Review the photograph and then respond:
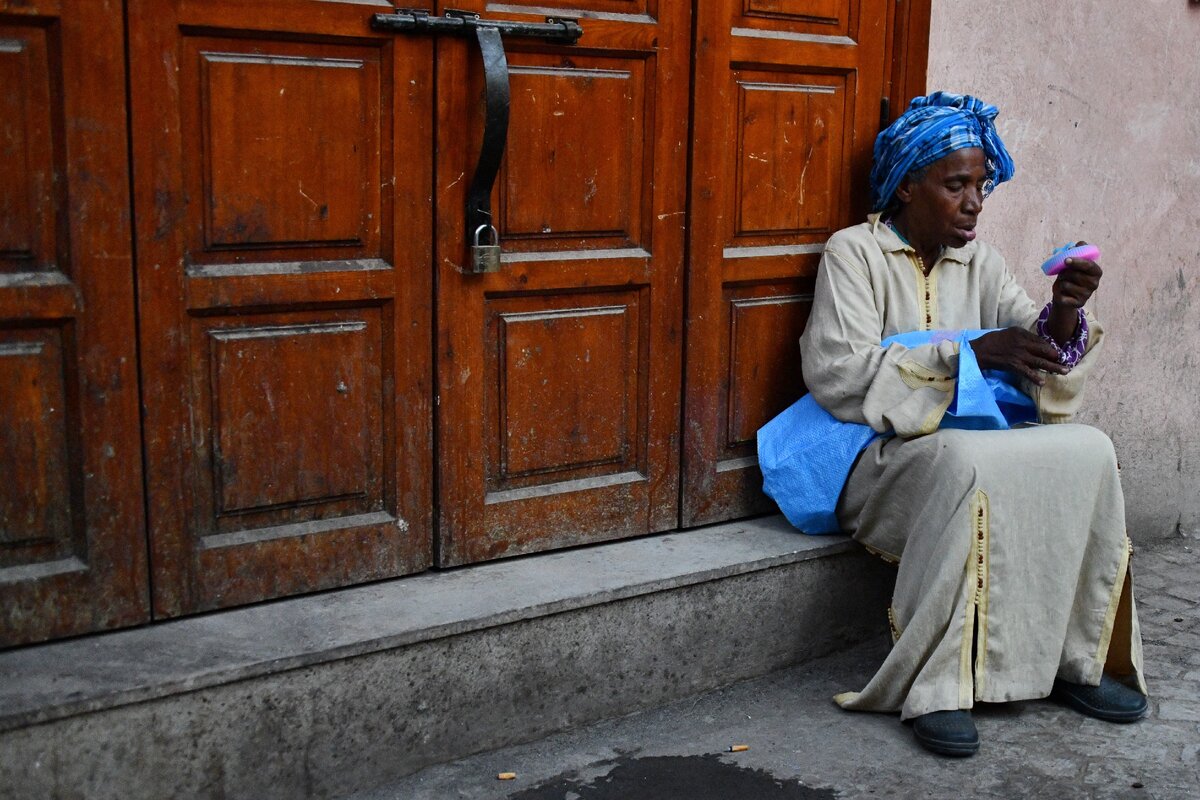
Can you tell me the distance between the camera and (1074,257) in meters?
3.25

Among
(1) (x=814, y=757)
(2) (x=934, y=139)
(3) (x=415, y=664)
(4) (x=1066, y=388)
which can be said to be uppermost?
(2) (x=934, y=139)

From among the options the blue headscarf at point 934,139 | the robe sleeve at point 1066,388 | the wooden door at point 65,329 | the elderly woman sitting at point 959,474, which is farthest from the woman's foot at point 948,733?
the wooden door at point 65,329

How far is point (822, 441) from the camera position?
3.73 m

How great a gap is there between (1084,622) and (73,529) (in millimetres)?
2520

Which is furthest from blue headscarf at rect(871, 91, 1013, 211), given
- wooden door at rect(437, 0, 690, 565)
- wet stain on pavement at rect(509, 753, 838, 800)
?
wet stain on pavement at rect(509, 753, 838, 800)

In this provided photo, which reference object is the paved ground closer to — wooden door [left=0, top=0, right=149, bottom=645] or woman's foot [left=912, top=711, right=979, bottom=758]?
woman's foot [left=912, top=711, right=979, bottom=758]

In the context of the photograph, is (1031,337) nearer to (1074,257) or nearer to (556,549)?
(1074,257)

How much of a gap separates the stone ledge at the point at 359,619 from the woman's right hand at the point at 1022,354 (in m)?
0.69

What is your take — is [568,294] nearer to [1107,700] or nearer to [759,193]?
[759,193]

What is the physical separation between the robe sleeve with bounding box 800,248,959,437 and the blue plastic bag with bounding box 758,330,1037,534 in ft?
0.19

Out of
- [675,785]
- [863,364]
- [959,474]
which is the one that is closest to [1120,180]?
[863,364]

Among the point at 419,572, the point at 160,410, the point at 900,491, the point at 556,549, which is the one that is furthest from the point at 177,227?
the point at 900,491

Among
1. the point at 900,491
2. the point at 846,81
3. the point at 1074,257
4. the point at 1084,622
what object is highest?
the point at 846,81

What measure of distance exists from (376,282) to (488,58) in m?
0.58
